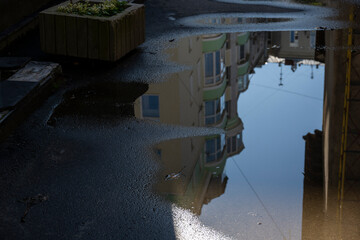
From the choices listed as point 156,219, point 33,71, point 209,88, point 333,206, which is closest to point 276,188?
point 333,206

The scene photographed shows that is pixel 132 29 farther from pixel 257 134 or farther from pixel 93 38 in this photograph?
pixel 257 134

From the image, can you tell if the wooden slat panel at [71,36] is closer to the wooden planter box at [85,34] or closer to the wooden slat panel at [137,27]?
the wooden planter box at [85,34]

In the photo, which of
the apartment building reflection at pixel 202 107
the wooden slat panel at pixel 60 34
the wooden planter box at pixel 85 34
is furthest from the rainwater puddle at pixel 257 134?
the wooden slat panel at pixel 60 34

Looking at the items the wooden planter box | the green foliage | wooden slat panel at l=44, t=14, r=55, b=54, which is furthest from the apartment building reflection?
wooden slat panel at l=44, t=14, r=55, b=54

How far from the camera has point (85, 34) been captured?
13695 mm

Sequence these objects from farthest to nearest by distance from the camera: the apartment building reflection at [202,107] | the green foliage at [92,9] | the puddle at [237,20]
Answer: the puddle at [237,20] < the green foliage at [92,9] < the apartment building reflection at [202,107]

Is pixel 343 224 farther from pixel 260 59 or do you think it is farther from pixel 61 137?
pixel 260 59

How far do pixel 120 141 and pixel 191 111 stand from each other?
1800 mm

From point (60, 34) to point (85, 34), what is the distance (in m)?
0.59

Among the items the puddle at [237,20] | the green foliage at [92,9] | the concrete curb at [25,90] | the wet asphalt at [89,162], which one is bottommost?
the wet asphalt at [89,162]

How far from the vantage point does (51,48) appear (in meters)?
→ 14.1

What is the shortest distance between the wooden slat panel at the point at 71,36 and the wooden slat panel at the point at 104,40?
554mm

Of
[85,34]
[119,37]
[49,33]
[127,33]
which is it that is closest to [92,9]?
[85,34]

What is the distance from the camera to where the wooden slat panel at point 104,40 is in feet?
44.2
